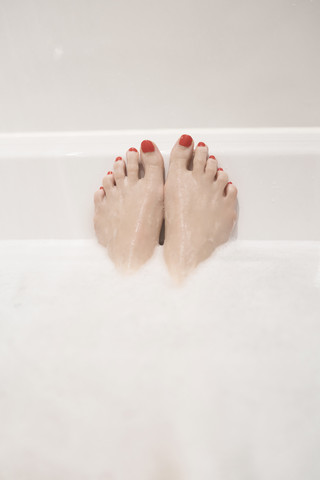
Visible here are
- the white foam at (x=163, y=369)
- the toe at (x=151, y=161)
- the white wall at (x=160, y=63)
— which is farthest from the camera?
the toe at (x=151, y=161)

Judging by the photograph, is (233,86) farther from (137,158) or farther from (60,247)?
(60,247)

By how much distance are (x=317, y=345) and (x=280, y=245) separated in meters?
0.26

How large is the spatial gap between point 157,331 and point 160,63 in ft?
1.79

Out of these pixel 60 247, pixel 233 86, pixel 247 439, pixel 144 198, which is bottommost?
pixel 247 439

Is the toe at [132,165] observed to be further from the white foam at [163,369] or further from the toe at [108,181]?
the white foam at [163,369]

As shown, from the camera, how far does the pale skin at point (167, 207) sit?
0.83 meters

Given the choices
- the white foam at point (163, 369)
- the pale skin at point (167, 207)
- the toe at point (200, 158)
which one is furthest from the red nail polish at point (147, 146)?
the white foam at point (163, 369)

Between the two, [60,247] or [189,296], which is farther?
[60,247]

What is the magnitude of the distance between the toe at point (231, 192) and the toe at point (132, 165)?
22cm

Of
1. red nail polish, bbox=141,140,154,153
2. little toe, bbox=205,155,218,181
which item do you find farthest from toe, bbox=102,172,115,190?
little toe, bbox=205,155,218,181

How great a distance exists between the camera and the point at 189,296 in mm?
757

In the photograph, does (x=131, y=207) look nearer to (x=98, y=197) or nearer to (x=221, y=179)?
(x=98, y=197)

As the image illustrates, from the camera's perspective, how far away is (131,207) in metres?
0.89

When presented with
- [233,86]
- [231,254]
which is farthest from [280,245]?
[233,86]
